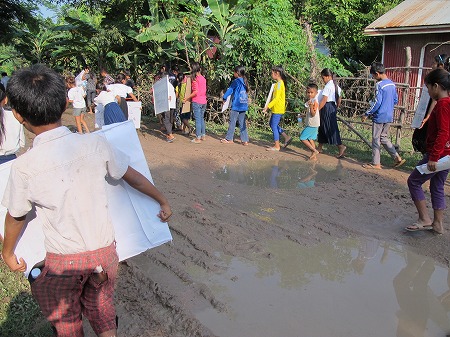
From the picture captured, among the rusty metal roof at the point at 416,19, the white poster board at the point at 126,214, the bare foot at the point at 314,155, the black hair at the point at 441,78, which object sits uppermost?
the rusty metal roof at the point at 416,19

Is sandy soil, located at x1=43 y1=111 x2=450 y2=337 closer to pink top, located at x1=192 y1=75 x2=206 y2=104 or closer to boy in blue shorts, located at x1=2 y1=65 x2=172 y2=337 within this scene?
boy in blue shorts, located at x1=2 y1=65 x2=172 y2=337

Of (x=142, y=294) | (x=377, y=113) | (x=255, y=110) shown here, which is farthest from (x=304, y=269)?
(x=255, y=110)

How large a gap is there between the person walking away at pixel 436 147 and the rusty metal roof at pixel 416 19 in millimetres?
9443

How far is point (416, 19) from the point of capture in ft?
44.0

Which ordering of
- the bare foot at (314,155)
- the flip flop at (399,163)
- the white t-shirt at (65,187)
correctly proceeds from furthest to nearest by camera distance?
the bare foot at (314,155), the flip flop at (399,163), the white t-shirt at (65,187)

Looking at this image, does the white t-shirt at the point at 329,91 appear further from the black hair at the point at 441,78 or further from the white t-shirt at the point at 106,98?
the white t-shirt at the point at 106,98

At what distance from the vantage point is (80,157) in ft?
6.77

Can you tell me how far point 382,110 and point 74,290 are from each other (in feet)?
20.9

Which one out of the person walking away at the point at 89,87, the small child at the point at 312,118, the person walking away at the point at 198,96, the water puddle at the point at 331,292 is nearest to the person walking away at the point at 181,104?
the person walking away at the point at 198,96

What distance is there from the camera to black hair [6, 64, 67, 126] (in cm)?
200

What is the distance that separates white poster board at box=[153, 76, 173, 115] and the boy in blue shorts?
7636 millimetres

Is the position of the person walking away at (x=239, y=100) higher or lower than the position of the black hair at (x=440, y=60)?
lower

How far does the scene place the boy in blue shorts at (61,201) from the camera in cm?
200

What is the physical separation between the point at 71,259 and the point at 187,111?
27.1 ft
